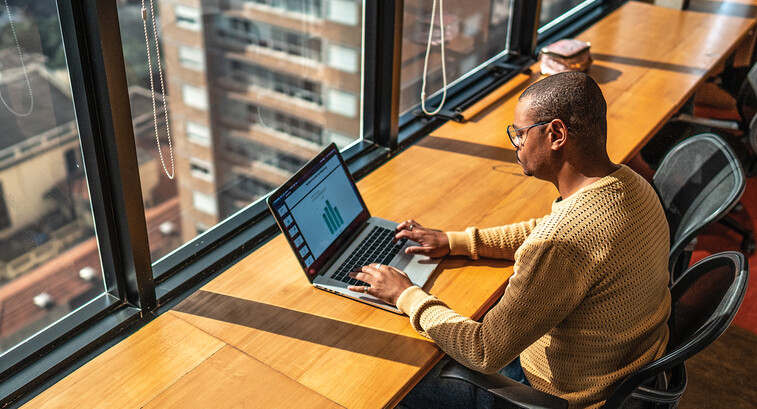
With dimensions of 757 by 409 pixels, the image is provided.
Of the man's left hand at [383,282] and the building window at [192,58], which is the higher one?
the building window at [192,58]

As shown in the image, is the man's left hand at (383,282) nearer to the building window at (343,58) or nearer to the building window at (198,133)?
the building window at (198,133)

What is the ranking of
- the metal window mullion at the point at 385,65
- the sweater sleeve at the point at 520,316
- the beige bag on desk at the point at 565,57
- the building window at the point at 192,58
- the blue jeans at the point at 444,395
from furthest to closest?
the beige bag on desk at the point at 565,57, the metal window mullion at the point at 385,65, the building window at the point at 192,58, the blue jeans at the point at 444,395, the sweater sleeve at the point at 520,316

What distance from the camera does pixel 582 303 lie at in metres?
1.58

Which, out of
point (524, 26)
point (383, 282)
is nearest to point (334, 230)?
point (383, 282)

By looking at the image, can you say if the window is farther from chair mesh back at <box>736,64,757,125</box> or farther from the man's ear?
chair mesh back at <box>736,64,757,125</box>

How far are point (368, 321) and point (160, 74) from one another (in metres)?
0.88

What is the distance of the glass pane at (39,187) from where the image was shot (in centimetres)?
157

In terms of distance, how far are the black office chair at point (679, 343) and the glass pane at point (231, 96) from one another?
0.99 m

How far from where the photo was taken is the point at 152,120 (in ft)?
6.40

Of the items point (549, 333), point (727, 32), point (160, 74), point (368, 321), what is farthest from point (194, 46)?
point (727, 32)

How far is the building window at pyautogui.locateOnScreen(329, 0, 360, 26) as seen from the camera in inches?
100

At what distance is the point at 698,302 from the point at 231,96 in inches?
59.8

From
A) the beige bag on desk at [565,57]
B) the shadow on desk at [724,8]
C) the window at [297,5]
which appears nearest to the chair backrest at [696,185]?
the beige bag on desk at [565,57]

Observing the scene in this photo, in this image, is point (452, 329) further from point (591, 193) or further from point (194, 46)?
point (194, 46)
